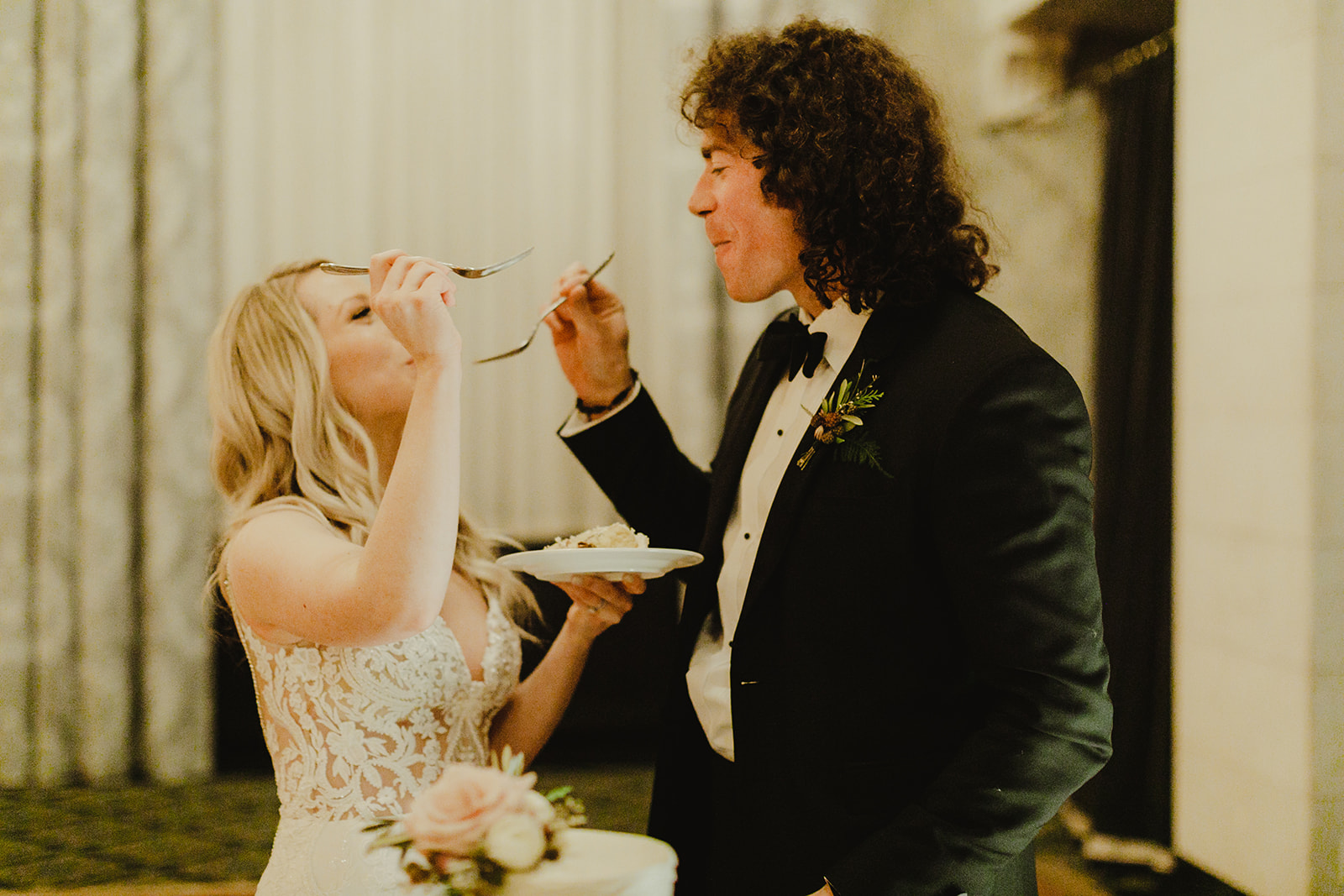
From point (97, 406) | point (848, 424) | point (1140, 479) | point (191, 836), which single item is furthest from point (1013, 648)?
point (97, 406)

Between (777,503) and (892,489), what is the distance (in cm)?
17

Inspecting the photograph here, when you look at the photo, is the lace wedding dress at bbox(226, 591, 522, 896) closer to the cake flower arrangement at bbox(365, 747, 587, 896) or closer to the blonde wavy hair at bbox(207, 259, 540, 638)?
the blonde wavy hair at bbox(207, 259, 540, 638)

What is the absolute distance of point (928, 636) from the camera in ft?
4.08

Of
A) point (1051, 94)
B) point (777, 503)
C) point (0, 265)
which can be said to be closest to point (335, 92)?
point (0, 265)

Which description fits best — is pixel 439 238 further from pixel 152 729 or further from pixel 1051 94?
pixel 1051 94

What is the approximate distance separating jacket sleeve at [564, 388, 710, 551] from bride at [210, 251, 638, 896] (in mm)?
250

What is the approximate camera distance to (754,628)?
4.34ft

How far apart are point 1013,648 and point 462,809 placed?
67 centimetres

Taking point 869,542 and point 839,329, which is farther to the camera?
point 839,329

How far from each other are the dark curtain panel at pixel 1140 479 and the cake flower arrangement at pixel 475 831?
247 cm

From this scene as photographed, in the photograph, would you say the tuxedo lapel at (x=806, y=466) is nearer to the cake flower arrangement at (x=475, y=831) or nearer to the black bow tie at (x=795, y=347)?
the black bow tie at (x=795, y=347)

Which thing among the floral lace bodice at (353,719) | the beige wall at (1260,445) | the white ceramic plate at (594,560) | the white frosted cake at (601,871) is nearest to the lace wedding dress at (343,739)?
the floral lace bodice at (353,719)

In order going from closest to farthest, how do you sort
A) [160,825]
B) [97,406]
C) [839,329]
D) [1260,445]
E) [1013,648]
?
[1013,648]
[839,329]
[1260,445]
[160,825]
[97,406]

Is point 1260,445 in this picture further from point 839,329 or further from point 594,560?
point 594,560
